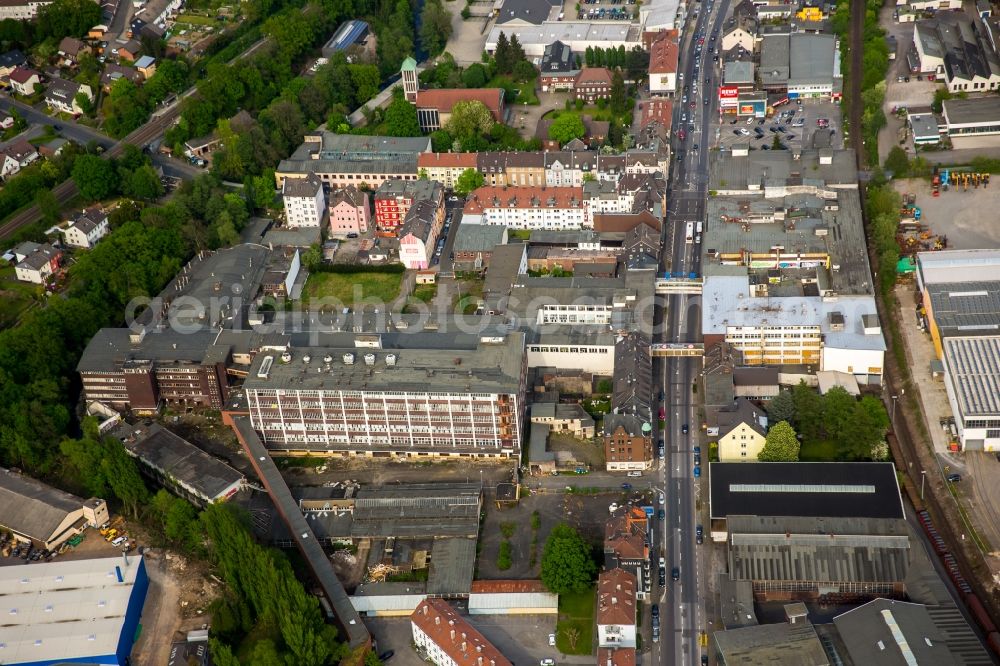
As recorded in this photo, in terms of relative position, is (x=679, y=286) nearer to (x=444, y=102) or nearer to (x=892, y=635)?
(x=892, y=635)

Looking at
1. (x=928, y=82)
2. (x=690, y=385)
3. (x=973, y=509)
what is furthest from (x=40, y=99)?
(x=973, y=509)

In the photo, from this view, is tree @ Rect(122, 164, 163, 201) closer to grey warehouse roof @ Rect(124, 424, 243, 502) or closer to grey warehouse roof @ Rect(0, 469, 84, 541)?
grey warehouse roof @ Rect(124, 424, 243, 502)

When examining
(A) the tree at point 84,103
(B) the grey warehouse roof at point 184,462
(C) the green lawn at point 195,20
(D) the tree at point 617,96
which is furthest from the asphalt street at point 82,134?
(D) the tree at point 617,96

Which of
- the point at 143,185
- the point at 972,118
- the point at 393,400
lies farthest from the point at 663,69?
the point at 393,400

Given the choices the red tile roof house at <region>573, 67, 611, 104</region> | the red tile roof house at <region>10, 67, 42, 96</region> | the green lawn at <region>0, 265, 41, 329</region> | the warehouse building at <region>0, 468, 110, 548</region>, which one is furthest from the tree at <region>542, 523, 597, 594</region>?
the red tile roof house at <region>10, 67, 42, 96</region>

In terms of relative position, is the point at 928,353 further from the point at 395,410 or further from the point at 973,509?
the point at 395,410
